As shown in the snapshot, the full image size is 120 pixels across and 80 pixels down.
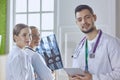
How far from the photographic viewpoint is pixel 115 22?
323 cm

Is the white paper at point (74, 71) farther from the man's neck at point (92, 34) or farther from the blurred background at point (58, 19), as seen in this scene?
the blurred background at point (58, 19)

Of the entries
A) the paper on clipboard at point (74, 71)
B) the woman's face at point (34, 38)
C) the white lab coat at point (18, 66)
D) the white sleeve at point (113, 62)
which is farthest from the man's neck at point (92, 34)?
the woman's face at point (34, 38)

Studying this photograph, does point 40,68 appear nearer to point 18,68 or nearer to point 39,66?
point 39,66

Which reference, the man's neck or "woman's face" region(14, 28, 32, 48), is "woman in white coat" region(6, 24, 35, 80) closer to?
"woman's face" region(14, 28, 32, 48)

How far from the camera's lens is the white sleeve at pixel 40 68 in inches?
110

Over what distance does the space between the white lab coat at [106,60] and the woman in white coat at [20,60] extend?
Answer: 67 centimetres

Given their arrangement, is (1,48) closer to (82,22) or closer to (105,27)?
(105,27)

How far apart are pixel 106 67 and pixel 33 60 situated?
3.06ft

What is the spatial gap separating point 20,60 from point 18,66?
0.21 ft

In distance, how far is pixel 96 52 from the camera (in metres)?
2.12

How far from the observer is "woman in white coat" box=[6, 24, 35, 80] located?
248 centimetres

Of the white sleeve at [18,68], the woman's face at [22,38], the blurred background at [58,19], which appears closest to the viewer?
the white sleeve at [18,68]

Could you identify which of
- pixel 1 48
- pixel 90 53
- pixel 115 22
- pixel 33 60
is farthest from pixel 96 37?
pixel 1 48

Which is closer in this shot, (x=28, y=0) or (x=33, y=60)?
(x=33, y=60)
